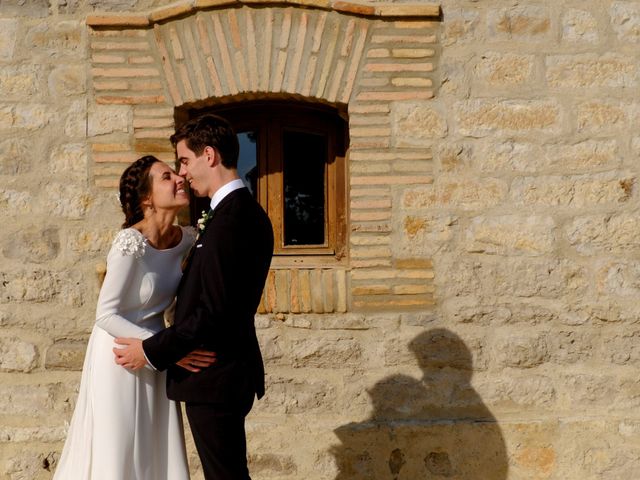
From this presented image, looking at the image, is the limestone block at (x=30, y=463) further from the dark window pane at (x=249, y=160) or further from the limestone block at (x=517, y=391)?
the limestone block at (x=517, y=391)

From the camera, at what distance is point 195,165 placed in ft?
10.5

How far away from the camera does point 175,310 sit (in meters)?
3.23

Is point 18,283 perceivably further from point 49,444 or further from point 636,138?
point 636,138

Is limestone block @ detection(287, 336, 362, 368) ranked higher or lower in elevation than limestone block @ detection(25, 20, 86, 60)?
lower

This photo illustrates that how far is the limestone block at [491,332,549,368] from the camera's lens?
443 cm

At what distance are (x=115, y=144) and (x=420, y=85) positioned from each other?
170cm

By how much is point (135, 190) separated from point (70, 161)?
1.23 meters

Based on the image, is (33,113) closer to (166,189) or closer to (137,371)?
(166,189)

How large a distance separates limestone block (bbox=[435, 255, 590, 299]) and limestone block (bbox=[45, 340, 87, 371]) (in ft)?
6.56

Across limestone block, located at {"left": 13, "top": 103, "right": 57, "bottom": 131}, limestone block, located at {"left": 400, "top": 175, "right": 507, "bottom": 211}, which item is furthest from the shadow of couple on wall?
limestone block, located at {"left": 13, "top": 103, "right": 57, "bottom": 131}

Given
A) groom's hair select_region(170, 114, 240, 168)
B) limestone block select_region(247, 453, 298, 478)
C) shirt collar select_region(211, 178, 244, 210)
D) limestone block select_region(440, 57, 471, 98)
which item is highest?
limestone block select_region(440, 57, 471, 98)

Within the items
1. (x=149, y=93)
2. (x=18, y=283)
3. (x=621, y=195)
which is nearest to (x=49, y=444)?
(x=18, y=283)

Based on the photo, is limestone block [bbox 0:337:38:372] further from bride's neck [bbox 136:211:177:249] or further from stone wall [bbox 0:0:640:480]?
bride's neck [bbox 136:211:177:249]

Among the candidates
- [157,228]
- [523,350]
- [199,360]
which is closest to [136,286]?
[157,228]
